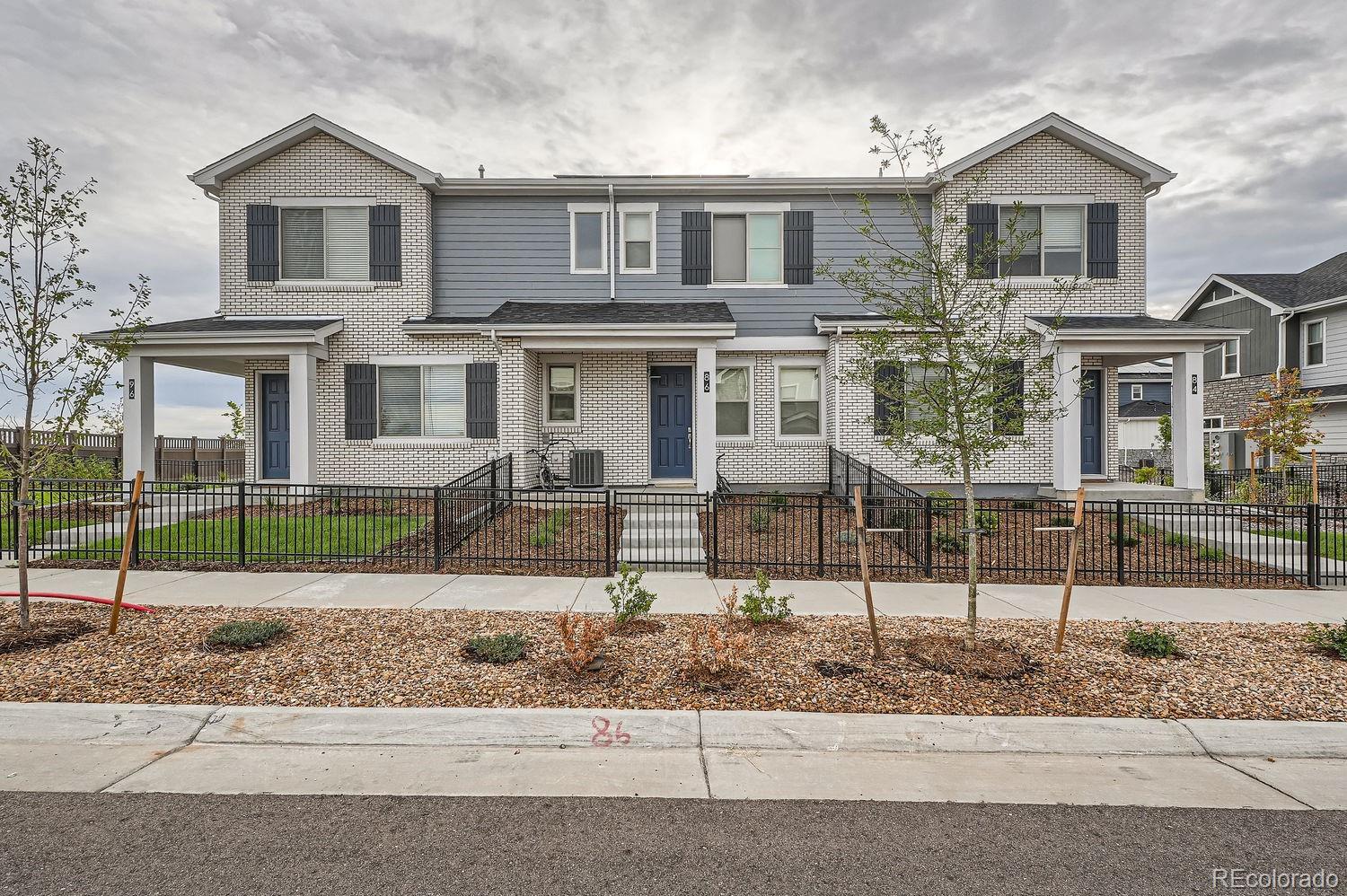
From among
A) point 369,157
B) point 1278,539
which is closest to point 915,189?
point 1278,539

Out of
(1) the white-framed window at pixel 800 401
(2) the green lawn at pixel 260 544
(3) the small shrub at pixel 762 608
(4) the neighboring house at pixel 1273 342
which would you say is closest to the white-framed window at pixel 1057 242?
(1) the white-framed window at pixel 800 401

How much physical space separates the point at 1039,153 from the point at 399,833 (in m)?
17.1

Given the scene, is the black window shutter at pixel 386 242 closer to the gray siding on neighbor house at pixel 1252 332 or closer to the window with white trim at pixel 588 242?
the window with white trim at pixel 588 242

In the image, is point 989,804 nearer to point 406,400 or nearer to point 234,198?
point 406,400

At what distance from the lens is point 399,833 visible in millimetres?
3236

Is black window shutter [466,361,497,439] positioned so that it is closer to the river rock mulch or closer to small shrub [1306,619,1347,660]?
the river rock mulch

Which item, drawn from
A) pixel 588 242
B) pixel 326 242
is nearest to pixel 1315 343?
pixel 588 242

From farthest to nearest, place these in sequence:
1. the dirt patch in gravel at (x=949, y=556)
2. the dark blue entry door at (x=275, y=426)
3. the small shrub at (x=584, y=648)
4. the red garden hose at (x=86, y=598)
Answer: the dark blue entry door at (x=275, y=426)
the dirt patch in gravel at (x=949, y=556)
the red garden hose at (x=86, y=598)
the small shrub at (x=584, y=648)

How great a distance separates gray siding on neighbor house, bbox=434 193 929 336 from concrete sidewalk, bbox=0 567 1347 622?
8015mm

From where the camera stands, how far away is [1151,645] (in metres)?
5.64

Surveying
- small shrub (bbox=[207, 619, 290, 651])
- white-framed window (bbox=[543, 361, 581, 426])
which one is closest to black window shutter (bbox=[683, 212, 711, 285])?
white-framed window (bbox=[543, 361, 581, 426])

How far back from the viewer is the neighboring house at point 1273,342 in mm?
21641

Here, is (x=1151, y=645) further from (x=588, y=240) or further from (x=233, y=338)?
(x=233, y=338)

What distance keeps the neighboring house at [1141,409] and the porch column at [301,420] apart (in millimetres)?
29953
